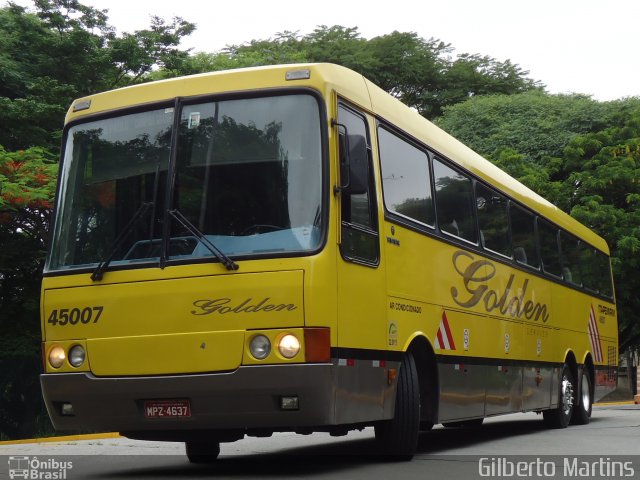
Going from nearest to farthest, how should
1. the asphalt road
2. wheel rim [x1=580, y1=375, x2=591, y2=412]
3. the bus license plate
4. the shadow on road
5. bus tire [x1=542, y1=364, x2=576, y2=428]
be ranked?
1. the bus license plate
2. the asphalt road
3. the shadow on road
4. bus tire [x1=542, y1=364, x2=576, y2=428]
5. wheel rim [x1=580, y1=375, x2=591, y2=412]

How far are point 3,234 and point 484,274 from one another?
1223 cm

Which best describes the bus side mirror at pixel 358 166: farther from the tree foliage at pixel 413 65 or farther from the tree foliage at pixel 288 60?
the tree foliage at pixel 413 65

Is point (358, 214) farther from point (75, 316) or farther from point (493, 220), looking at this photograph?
point (493, 220)

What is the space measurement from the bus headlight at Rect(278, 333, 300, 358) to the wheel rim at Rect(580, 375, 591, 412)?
413 inches

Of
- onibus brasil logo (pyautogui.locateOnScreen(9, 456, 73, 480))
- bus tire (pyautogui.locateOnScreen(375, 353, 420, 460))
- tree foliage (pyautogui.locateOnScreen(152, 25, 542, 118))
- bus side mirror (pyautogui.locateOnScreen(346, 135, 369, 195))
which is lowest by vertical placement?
onibus brasil logo (pyautogui.locateOnScreen(9, 456, 73, 480))

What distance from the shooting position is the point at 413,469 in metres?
9.44

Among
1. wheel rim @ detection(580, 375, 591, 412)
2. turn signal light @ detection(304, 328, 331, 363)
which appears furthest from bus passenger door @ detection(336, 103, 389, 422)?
wheel rim @ detection(580, 375, 591, 412)

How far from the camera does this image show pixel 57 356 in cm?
896

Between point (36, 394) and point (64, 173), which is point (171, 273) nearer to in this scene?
point (64, 173)

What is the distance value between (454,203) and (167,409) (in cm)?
468

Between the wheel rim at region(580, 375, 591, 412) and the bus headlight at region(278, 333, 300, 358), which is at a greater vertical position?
the wheel rim at region(580, 375, 591, 412)

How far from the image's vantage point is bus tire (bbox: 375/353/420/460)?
9812 millimetres

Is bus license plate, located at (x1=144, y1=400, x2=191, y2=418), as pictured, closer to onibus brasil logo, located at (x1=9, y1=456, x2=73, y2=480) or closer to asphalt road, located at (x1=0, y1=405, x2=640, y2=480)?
asphalt road, located at (x1=0, y1=405, x2=640, y2=480)

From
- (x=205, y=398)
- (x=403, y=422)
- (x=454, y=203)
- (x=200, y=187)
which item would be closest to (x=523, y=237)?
(x=454, y=203)
